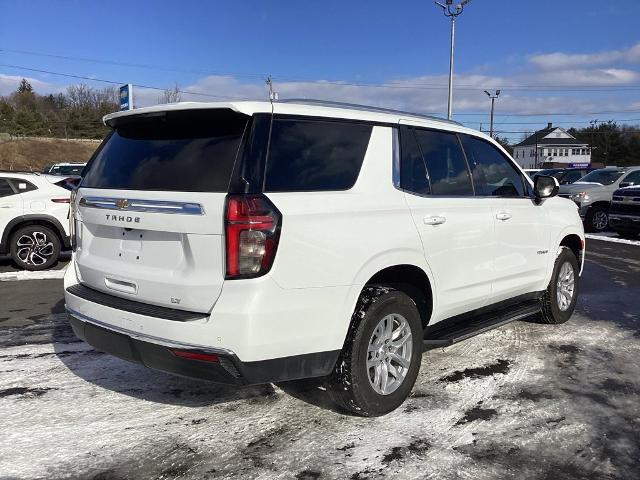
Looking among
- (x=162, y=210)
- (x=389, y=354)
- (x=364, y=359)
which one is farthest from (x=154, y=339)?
(x=389, y=354)

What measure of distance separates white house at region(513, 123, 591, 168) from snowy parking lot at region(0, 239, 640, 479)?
330 feet

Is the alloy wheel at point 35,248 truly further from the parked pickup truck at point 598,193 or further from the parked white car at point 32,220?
the parked pickup truck at point 598,193

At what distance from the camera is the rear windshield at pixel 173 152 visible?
303 cm

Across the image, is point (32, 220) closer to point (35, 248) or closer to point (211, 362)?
point (35, 248)

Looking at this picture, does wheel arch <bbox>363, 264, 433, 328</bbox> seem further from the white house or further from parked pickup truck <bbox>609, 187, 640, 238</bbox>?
the white house

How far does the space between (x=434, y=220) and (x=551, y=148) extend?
114317 millimetres

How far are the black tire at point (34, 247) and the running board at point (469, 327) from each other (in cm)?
696

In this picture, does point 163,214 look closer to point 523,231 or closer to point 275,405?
point 275,405

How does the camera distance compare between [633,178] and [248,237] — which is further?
[633,178]

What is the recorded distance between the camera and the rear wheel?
1592 cm

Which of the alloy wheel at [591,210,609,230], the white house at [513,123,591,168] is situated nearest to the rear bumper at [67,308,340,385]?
the alloy wheel at [591,210,609,230]

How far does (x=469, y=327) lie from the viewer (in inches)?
168

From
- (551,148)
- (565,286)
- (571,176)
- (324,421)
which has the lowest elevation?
(324,421)

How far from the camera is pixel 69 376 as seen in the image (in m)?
4.32
